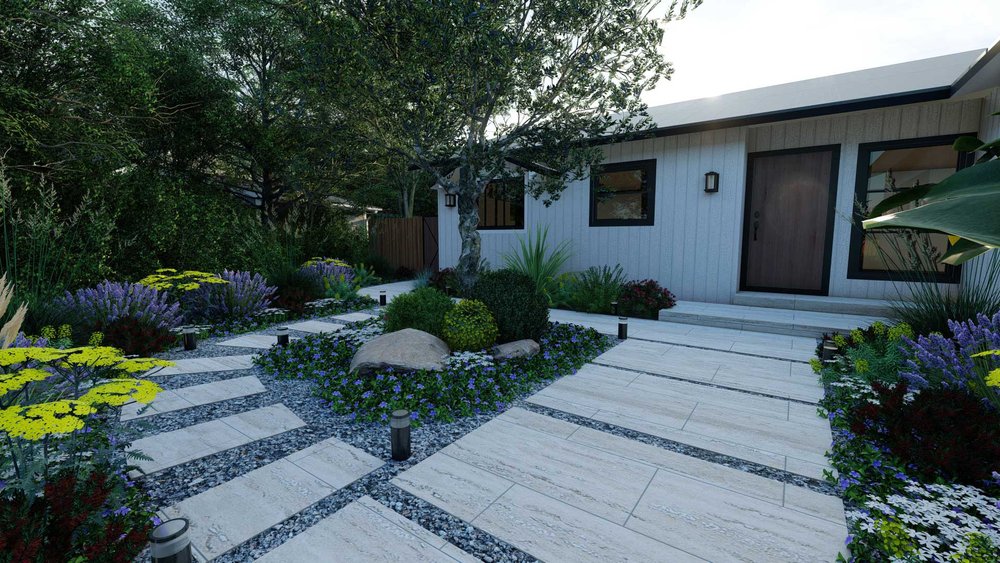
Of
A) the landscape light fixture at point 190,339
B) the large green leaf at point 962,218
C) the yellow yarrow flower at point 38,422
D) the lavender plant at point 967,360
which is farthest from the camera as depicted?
the landscape light fixture at point 190,339

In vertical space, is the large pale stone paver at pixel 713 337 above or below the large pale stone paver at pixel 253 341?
below

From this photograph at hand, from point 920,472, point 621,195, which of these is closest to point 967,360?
point 920,472

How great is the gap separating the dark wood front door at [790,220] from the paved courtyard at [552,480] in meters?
3.87

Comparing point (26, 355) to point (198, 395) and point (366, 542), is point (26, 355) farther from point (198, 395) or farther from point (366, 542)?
point (198, 395)

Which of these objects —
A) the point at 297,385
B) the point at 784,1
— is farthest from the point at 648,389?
the point at 784,1

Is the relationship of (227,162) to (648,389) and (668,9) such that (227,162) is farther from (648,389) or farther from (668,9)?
(648,389)

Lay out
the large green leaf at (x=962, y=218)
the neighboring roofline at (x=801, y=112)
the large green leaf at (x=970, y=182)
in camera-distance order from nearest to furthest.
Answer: the large green leaf at (x=962, y=218) < the large green leaf at (x=970, y=182) < the neighboring roofline at (x=801, y=112)

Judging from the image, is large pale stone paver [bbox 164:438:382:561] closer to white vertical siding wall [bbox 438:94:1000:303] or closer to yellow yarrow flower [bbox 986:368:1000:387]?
yellow yarrow flower [bbox 986:368:1000:387]

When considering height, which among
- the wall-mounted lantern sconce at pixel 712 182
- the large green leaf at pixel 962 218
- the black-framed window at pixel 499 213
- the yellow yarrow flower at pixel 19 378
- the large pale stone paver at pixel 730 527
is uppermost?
the wall-mounted lantern sconce at pixel 712 182

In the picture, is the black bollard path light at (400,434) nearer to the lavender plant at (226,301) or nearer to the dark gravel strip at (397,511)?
the dark gravel strip at (397,511)

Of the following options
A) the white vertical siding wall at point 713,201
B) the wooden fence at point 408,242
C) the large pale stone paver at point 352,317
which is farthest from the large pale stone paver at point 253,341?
the wooden fence at point 408,242

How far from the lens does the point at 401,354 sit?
3.93m

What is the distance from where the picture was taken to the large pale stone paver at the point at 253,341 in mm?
4875

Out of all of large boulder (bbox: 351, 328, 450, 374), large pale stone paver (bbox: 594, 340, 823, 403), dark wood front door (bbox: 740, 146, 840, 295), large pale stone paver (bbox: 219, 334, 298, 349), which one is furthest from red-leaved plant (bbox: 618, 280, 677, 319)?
large pale stone paver (bbox: 219, 334, 298, 349)
